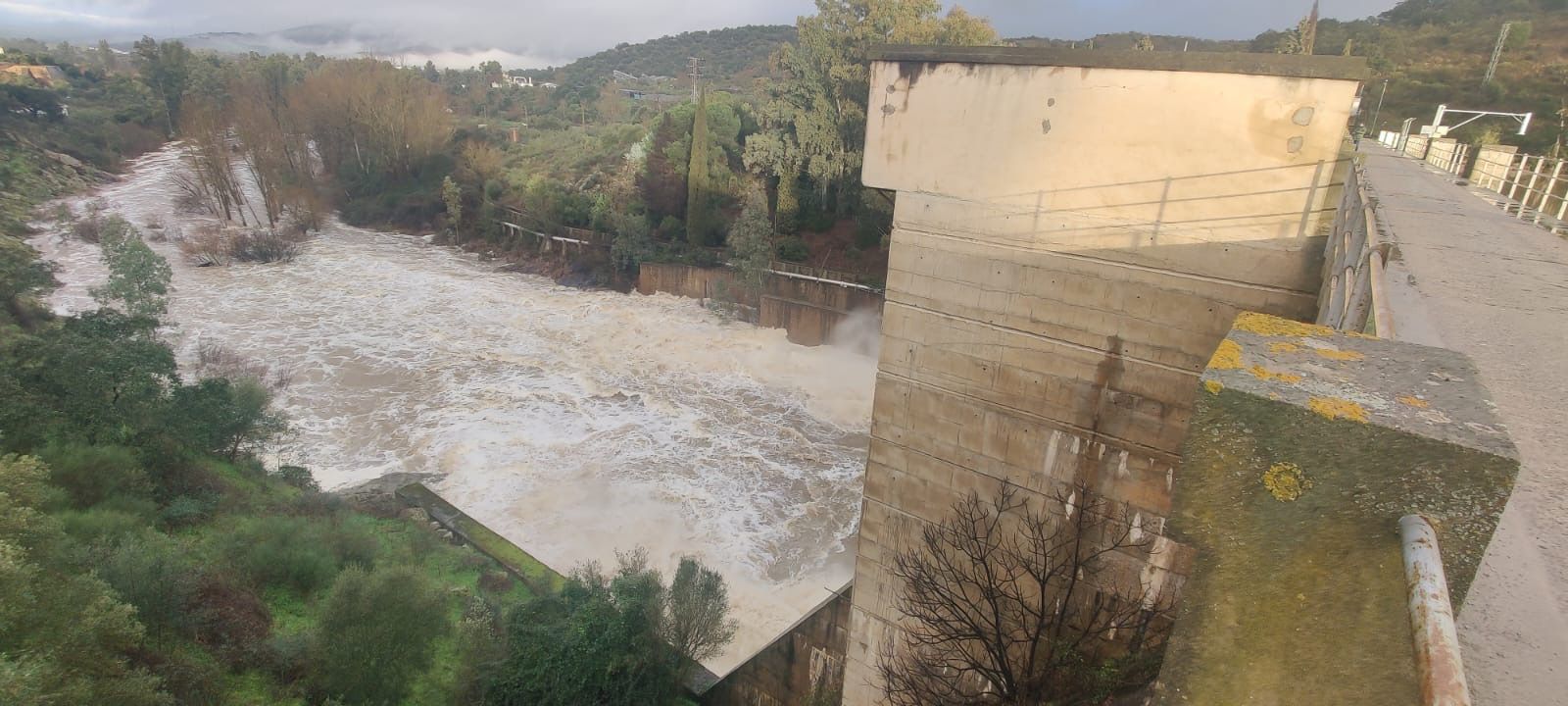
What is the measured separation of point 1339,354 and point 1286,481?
1.87 feet

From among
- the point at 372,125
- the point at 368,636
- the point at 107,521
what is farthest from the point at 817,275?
the point at 372,125

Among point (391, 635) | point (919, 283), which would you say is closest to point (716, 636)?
point (391, 635)

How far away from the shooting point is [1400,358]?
1.85 meters

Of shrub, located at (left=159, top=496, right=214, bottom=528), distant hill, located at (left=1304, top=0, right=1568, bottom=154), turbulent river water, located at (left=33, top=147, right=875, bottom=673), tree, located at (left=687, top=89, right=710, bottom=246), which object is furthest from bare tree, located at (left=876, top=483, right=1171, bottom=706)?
distant hill, located at (left=1304, top=0, right=1568, bottom=154)

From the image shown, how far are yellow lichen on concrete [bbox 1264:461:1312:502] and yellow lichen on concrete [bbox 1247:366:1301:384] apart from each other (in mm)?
211

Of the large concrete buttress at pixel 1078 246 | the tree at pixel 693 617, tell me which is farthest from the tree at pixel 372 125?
the large concrete buttress at pixel 1078 246

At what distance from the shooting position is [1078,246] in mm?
5504

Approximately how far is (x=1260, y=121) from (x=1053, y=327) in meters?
1.94

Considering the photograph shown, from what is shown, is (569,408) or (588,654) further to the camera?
(569,408)

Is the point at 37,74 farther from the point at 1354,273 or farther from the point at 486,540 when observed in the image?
the point at 1354,273

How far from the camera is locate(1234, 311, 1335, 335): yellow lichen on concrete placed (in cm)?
211

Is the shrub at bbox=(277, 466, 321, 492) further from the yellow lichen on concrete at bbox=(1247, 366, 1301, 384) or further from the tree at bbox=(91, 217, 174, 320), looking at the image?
the yellow lichen on concrete at bbox=(1247, 366, 1301, 384)

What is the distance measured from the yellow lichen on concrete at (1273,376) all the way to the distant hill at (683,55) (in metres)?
87.0

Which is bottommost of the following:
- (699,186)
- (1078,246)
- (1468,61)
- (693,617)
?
(693,617)
